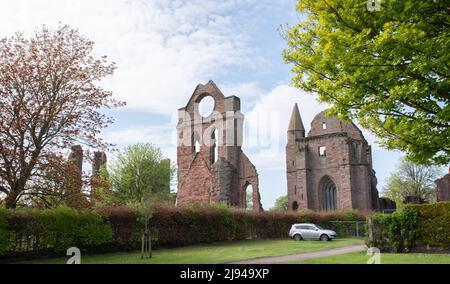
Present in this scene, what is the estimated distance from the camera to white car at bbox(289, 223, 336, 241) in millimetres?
28438

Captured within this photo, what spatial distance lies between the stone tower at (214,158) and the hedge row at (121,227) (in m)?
8.93

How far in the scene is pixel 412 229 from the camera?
736 inches

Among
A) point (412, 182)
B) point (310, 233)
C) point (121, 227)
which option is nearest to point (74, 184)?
point (121, 227)

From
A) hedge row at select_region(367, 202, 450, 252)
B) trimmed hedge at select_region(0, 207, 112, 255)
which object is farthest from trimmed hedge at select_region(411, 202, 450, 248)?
trimmed hedge at select_region(0, 207, 112, 255)

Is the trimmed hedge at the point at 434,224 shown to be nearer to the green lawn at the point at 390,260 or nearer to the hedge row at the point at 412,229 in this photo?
the hedge row at the point at 412,229

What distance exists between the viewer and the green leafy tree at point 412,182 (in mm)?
60625

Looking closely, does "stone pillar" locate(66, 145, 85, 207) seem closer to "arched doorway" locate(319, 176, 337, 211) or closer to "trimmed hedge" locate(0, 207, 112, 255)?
"trimmed hedge" locate(0, 207, 112, 255)

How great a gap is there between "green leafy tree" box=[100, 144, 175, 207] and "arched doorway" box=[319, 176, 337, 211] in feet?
61.6

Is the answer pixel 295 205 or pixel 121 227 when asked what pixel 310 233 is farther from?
pixel 295 205

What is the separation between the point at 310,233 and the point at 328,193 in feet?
75.5

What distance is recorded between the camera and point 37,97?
56.6 ft
